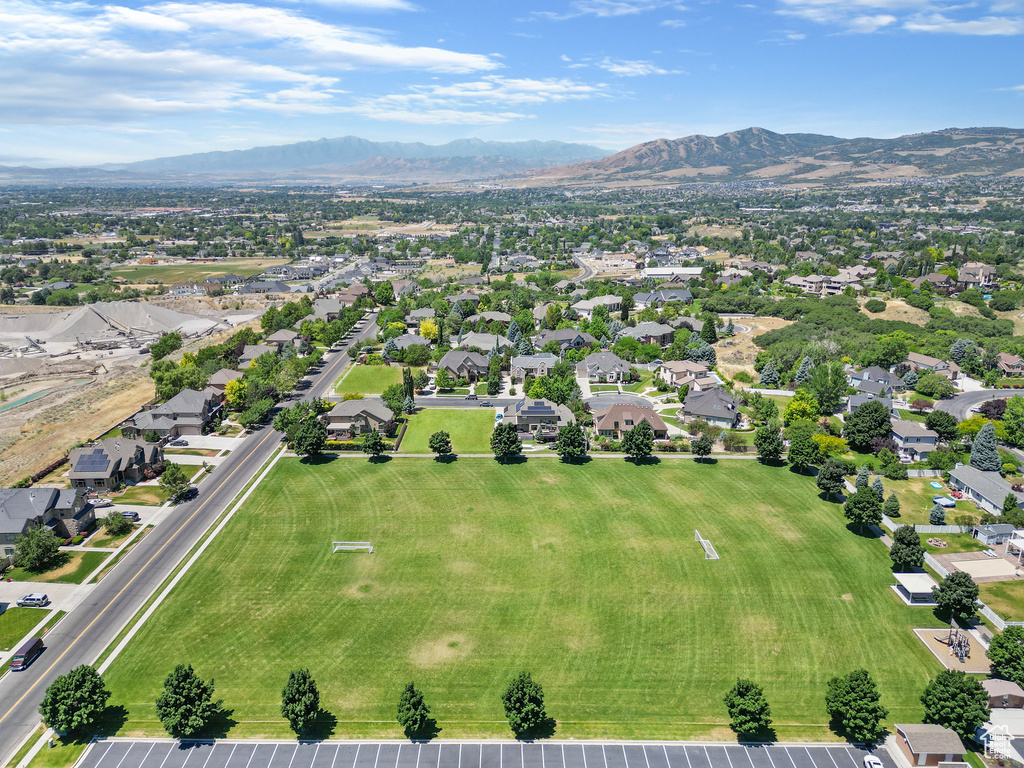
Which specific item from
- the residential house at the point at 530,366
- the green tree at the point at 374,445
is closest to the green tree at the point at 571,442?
the green tree at the point at 374,445

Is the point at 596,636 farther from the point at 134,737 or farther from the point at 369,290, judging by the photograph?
the point at 369,290

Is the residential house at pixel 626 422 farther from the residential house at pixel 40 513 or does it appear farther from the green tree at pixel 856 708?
the residential house at pixel 40 513

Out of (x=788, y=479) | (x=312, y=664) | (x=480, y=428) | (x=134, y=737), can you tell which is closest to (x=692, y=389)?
(x=788, y=479)

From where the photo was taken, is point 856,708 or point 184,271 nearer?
point 856,708

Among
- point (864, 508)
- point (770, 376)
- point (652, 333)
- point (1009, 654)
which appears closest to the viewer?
point (1009, 654)

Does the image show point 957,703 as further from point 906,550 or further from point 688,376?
point 688,376

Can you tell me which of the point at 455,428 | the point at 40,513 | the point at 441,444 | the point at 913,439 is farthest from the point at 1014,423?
the point at 40,513
